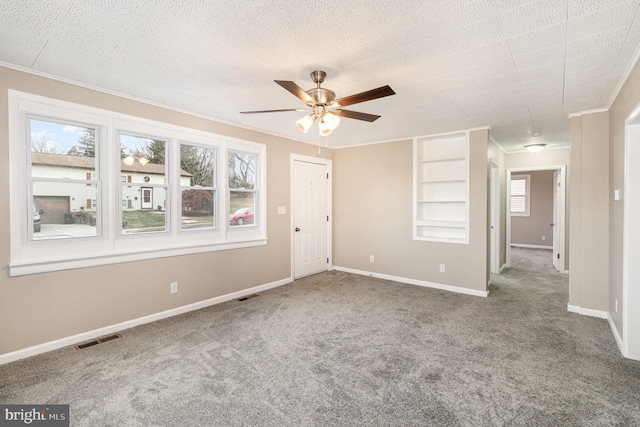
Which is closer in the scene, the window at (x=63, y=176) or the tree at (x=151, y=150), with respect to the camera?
the window at (x=63, y=176)

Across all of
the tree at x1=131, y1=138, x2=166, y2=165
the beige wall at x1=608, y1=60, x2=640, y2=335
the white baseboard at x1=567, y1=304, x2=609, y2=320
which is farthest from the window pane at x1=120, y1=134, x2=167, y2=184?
the white baseboard at x1=567, y1=304, x2=609, y2=320

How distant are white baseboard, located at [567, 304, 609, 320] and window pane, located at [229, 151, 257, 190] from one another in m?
4.66

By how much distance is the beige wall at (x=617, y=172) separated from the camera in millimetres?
2534

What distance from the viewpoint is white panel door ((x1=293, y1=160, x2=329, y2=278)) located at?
537cm

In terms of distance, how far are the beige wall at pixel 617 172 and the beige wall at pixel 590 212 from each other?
15 centimetres

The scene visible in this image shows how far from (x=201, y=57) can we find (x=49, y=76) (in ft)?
5.16

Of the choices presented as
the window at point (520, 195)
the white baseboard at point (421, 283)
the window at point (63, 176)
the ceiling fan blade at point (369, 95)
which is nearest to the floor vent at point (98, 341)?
the window at point (63, 176)

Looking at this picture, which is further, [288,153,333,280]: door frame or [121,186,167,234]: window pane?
[288,153,333,280]: door frame

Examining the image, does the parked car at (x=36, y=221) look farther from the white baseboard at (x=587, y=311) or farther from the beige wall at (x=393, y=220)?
the white baseboard at (x=587, y=311)

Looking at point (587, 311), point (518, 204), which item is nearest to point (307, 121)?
point (587, 311)

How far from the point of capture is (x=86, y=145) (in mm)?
3035

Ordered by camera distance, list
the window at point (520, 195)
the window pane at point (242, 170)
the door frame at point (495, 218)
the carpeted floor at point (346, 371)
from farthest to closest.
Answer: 1. the window at point (520, 195)
2. the door frame at point (495, 218)
3. the window pane at point (242, 170)
4. the carpeted floor at point (346, 371)

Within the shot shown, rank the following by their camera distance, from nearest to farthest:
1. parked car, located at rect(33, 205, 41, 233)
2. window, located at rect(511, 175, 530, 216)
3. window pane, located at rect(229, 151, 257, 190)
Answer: parked car, located at rect(33, 205, 41, 233) < window pane, located at rect(229, 151, 257, 190) < window, located at rect(511, 175, 530, 216)

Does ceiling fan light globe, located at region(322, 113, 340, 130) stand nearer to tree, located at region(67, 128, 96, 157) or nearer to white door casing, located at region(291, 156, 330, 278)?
tree, located at region(67, 128, 96, 157)
